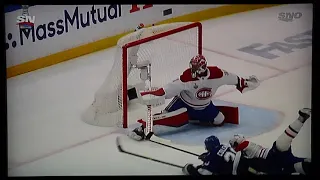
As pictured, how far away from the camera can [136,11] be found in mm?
2064

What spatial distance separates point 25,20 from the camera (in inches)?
80.4

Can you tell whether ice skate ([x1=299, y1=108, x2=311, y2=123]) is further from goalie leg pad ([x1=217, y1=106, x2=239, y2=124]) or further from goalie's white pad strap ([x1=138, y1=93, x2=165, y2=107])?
goalie's white pad strap ([x1=138, y1=93, x2=165, y2=107])

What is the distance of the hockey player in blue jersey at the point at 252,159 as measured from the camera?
208 cm

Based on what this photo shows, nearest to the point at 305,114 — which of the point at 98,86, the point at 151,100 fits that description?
the point at 151,100

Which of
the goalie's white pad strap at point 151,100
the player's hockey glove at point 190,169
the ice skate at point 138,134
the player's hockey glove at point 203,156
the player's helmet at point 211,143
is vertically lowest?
the player's hockey glove at point 190,169

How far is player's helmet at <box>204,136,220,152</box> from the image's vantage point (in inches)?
81.9

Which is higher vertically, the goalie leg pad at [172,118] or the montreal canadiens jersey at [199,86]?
the montreal canadiens jersey at [199,86]

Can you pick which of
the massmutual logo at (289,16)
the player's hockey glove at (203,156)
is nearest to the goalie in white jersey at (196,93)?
the player's hockey glove at (203,156)

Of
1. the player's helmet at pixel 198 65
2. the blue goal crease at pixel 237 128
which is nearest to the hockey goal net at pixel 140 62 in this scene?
the player's helmet at pixel 198 65

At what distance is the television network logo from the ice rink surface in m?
0.16

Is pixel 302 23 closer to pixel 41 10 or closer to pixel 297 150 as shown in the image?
pixel 297 150

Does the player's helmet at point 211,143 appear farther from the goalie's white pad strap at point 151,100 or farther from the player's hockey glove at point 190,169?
the goalie's white pad strap at point 151,100

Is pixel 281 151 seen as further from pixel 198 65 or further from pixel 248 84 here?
pixel 198 65

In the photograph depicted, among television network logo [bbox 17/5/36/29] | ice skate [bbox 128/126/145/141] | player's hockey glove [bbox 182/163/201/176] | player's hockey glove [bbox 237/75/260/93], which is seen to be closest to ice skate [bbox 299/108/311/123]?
player's hockey glove [bbox 237/75/260/93]
